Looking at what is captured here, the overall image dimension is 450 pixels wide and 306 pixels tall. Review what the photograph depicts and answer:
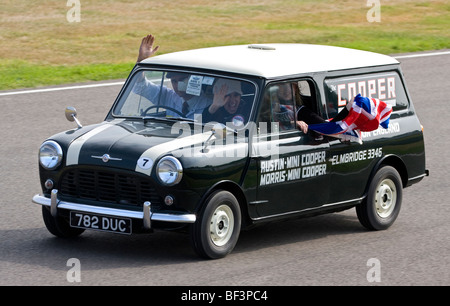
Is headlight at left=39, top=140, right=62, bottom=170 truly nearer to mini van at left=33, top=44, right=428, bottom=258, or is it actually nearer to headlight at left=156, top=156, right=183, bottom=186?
mini van at left=33, top=44, right=428, bottom=258

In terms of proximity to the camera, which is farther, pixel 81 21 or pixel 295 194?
pixel 81 21

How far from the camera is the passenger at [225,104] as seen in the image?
8016mm

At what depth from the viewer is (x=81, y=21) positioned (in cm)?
2328

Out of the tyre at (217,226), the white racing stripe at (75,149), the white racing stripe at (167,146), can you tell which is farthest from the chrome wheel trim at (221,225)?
the white racing stripe at (75,149)

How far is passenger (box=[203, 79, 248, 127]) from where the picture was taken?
802 cm

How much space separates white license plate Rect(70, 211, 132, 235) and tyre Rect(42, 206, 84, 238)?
40 cm

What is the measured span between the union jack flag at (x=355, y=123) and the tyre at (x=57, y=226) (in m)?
2.16

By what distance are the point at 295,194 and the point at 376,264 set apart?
35.6 inches

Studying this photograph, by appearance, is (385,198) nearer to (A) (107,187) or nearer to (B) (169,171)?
(B) (169,171)

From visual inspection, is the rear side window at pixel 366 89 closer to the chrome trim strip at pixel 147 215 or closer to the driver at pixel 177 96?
the driver at pixel 177 96

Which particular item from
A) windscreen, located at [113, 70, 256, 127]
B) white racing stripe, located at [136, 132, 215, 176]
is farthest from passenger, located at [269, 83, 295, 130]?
white racing stripe, located at [136, 132, 215, 176]

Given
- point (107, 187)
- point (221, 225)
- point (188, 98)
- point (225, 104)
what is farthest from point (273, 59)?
point (107, 187)
